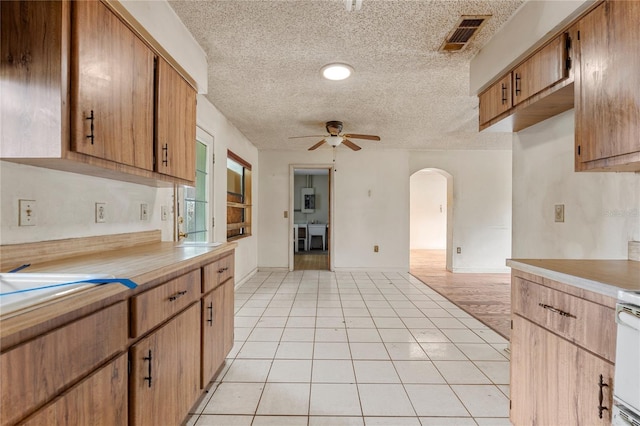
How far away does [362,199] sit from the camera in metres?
5.67

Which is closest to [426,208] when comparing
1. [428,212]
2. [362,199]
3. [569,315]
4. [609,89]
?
[428,212]

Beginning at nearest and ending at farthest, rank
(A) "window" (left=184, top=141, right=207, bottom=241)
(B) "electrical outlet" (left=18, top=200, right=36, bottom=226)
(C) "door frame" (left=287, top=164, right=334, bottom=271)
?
(B) "electrical outlet" (left=18, top=200, right=36, bottom=226) < (A) "window" (left=184, top=141, right=207, bottom=241) < (C) "door frame" (left=287, top=164, right=334, bottom=271)

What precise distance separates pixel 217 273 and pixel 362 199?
13.3ft

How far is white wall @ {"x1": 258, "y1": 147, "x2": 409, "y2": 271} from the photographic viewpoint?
222 inches

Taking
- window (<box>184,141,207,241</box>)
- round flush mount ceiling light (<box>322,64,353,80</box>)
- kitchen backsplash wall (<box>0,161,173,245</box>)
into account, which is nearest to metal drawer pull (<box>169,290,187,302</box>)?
kitchen backsplash wall (<box>0,161,173,245</box>)

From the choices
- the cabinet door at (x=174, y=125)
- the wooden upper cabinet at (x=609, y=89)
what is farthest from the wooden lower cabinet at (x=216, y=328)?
the wooden upper cabinet at (x=609, y=89)

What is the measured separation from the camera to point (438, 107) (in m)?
3.47

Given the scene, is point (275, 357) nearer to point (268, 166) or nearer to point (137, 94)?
point (137, 94)

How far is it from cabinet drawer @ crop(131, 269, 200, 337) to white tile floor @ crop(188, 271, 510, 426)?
0.70 m

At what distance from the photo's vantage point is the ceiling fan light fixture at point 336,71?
2461 mm

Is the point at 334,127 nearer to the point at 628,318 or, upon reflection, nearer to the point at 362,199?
the point at 362,199

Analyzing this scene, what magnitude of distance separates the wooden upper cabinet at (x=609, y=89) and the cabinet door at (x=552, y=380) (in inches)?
32.7

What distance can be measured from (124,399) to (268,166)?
493cm

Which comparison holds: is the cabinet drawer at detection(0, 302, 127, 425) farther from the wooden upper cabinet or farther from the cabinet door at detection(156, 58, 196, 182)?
the wooden upper cabinet
